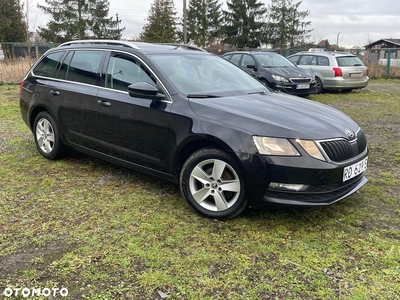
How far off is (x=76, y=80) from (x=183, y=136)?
1.93 meters

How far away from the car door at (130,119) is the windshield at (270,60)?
8.30 metres

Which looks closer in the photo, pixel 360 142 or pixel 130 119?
pixel 360 142

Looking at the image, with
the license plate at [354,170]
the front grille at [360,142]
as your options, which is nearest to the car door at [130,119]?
the license plate at [354,170]

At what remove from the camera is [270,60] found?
39.5 feet

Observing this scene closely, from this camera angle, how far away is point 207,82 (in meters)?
3.98

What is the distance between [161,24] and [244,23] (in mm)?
9897

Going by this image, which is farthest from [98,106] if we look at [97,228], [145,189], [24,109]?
[24,109]

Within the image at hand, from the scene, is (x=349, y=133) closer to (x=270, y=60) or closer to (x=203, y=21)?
(x=270, y=60)

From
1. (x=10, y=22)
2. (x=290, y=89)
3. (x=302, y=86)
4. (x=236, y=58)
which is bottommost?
(x=290, y=89)

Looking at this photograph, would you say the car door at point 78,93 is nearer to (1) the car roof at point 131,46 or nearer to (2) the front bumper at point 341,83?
(1) the car roof at point 131,46

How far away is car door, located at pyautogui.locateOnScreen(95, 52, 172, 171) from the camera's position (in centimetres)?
365

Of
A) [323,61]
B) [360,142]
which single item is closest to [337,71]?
[323,61]

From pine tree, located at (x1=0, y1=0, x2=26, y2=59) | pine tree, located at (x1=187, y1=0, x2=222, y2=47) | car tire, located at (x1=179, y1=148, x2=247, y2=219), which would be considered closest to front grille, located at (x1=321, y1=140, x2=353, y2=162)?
car tire, located at (x1=179, y1=148, x2=247, y2=219)

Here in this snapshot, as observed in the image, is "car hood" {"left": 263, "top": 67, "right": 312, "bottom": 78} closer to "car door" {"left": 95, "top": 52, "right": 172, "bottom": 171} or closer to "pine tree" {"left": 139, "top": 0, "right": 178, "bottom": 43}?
"car door" {"left": 95, "top": 52, "right": 172, "bottom": 171}
